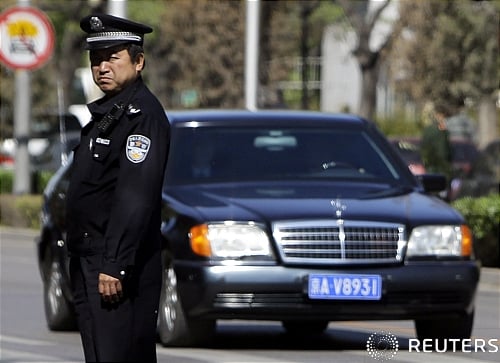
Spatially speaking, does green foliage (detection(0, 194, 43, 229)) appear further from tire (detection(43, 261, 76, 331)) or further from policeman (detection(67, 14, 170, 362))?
policeman (detection(67, 14, 170, 362))

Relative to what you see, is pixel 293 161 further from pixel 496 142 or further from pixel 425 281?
pixel 496 142

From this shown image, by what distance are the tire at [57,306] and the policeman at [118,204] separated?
6045 millimetres

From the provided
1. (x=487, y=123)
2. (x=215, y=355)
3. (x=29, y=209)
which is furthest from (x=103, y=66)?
(x=487, y=123)

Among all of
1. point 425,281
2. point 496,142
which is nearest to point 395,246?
point 425,281

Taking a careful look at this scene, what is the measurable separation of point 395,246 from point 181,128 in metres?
2.01

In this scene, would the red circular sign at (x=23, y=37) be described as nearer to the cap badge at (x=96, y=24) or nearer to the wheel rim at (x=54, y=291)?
the wheel rim at (x=54, y=291)

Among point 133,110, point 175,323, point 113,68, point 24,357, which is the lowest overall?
point 24,357

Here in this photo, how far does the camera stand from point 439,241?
35.1 feet

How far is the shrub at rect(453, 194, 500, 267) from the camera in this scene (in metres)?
18.3

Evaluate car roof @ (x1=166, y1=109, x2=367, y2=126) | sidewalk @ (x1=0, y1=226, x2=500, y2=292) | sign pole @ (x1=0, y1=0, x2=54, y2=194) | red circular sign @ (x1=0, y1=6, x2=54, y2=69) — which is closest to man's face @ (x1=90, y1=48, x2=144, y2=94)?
car roof @ (x1=166, y1=109, x2=367, y2=126)

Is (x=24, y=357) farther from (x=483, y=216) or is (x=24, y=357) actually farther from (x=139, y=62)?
(x=483, y=216)

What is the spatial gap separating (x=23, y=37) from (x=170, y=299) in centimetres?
1528

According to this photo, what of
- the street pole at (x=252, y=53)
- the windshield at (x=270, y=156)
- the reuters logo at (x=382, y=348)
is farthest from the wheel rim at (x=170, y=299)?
the street pole at (x=252, y=53)

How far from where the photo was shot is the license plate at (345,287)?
409 inches
